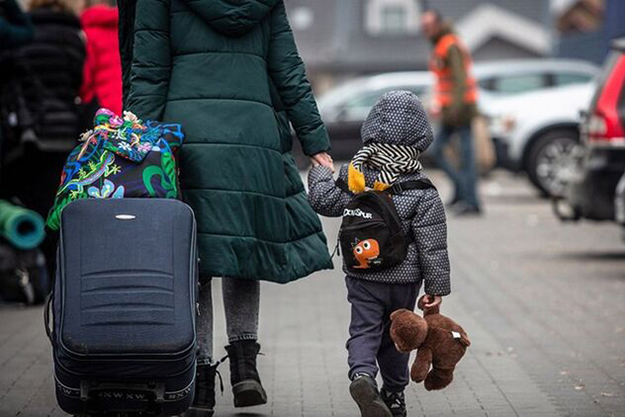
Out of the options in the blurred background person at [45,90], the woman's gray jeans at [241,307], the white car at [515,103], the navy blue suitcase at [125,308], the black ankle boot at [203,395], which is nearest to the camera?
the navy blue suitcase at [125,308]

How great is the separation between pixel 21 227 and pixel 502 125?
39.9 ft

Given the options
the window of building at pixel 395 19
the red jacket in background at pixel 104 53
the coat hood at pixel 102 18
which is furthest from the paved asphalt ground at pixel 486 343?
the window of building at pixel 395 19

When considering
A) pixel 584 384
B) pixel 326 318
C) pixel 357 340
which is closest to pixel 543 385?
pixel 584 384

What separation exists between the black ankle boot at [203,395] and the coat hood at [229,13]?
1319 mm

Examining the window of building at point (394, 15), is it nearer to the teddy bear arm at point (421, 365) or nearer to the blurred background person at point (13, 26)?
the blurred background person at point (13, 26)

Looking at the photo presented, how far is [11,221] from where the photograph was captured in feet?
30.1

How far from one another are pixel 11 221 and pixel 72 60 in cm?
111

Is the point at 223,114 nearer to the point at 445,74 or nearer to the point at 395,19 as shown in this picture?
the point at 445,74

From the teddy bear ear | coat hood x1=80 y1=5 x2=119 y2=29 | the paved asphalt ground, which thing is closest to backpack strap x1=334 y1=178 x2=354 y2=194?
the teddy bear ear

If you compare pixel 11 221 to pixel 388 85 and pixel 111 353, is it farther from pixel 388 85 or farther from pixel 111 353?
pixel 388 85

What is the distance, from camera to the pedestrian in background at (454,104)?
16438 millimetres

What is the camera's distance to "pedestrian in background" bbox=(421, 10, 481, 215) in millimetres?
16438

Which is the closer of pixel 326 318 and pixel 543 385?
pixel 543 385

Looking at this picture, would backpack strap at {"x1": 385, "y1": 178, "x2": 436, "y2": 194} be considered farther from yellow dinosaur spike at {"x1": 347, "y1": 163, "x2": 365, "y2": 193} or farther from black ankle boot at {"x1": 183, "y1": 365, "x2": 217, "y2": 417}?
black ankle boot at {"x1": 183, "y1": 365, "x2": 217, "y2": 417}
